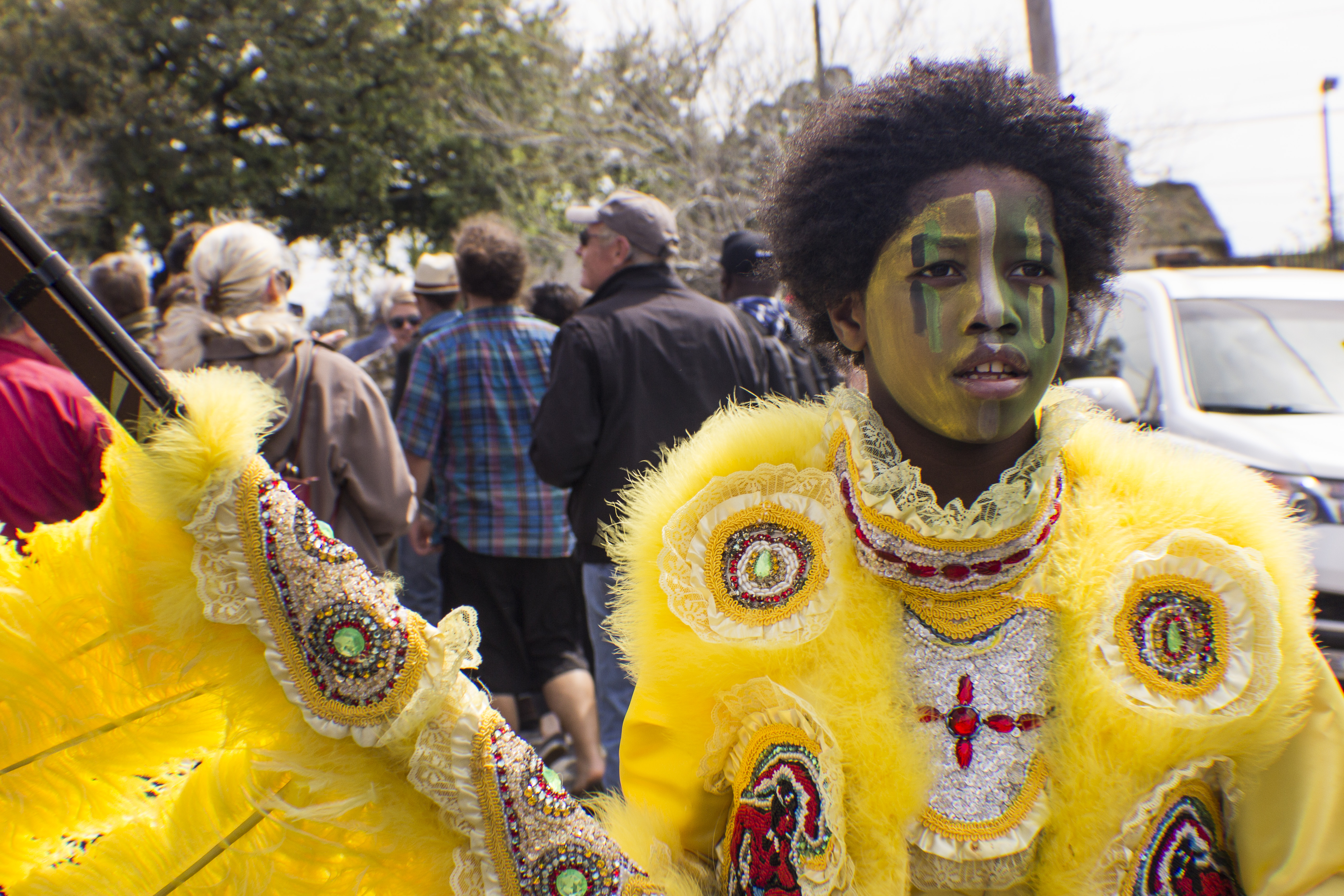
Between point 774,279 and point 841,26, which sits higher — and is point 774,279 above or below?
below

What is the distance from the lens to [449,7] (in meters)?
20.0

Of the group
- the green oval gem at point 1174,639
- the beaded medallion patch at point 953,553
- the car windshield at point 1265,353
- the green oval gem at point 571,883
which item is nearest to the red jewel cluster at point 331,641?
the green oval gem at point 571,883

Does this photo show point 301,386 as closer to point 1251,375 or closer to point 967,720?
point 967,720

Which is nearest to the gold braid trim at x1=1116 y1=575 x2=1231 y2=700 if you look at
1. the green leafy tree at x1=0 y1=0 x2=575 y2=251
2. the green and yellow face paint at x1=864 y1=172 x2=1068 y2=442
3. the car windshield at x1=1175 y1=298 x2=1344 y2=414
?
the green and yellow face paint at x1=864 y1=172 x2=1068 y2=442

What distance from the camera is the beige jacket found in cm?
263

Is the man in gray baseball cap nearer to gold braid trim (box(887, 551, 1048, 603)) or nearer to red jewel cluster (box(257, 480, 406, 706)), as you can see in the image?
gold braid trim (box(887, 551, 1048, 603))

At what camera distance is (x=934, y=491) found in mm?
1310

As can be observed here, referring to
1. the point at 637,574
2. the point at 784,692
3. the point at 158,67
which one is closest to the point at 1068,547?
the point at 784,692

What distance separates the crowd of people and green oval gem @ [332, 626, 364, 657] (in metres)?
1.28

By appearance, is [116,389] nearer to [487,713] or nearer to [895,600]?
[487,713]

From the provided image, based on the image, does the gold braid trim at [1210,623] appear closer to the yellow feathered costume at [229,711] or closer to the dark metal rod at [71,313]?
the yellow feathered costume at [229,711]

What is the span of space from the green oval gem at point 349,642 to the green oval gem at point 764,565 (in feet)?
1.80

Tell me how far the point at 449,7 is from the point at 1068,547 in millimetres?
21754

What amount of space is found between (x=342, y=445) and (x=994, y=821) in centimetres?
213
